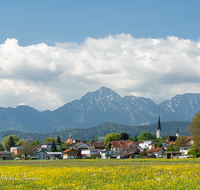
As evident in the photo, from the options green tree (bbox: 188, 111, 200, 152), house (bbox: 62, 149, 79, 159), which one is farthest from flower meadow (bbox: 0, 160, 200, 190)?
house (bbox: 62, 149, 79, 159)

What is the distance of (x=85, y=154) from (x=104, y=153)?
19652mm

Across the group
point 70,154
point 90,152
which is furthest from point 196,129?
point 90,152

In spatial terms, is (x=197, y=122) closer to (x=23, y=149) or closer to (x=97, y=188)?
(x=97, y=188)

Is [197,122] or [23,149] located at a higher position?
[197,122]

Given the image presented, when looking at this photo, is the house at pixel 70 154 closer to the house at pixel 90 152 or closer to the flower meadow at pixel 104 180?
the house at pixel 90 152

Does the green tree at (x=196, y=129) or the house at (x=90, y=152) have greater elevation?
the green tree at (x=196, y=129)

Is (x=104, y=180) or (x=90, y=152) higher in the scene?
(x=104, y=180)

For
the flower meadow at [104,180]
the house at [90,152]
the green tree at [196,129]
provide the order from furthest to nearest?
the house at [90,152] → the green tree at [196,129] → the flower meadow at [104,180]

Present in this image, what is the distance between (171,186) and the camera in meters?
17.6

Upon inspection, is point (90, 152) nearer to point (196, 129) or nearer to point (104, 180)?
point (196, 129)

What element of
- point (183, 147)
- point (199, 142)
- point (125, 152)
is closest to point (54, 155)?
point (125, 152)

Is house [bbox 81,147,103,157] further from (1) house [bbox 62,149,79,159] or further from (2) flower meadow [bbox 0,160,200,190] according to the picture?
(2) flower meadow [bbox 0,160,200,190]

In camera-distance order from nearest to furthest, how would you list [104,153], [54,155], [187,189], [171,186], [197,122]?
[187,189] → [171,186] → [197,122] → [104,153] → [54,155]

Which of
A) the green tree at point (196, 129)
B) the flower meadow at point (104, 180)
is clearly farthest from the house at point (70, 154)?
the flower meadow at point (104, 180)
